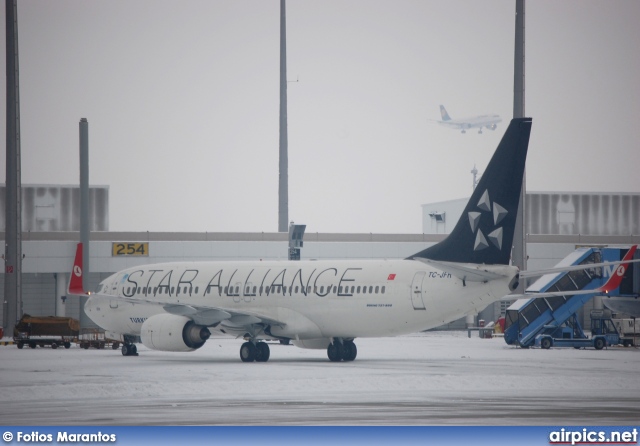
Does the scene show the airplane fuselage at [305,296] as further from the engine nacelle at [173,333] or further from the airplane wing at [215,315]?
the engine nacelle at [173,333]

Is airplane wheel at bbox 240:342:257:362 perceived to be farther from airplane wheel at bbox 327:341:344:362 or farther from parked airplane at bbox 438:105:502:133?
parked airplane at bbox 438:105:502:133

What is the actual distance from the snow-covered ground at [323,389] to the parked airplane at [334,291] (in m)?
1.27

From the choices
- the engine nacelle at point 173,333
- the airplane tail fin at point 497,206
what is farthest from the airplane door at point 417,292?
the engine nacelle at point 173,333

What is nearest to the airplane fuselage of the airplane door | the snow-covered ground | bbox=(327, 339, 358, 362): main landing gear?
the airplane door

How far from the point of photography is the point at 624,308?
193ft

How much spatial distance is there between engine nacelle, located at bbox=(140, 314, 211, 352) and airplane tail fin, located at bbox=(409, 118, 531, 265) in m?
10.5

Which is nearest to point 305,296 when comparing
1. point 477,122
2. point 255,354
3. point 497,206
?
point 255,354

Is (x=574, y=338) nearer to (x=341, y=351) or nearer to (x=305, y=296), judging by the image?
(x=341, y=351)

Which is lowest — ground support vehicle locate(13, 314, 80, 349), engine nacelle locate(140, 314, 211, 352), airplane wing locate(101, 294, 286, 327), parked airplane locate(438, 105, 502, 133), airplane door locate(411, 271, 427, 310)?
ground support vehicle locate(13, 314, 80, 349)

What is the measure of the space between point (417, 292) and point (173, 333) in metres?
9.41

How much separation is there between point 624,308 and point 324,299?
77.6ft

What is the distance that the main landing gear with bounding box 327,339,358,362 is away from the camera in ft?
139

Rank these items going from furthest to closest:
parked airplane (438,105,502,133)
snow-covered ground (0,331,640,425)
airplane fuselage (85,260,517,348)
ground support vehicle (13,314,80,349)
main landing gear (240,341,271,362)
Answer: parked airplane (438,105,502,133), ground support vehicle (13,314,80,349), main landing gear (240,341,271,362), airplane fuselage (85,260,517,348), snow-covered ground (0,331,640,425)

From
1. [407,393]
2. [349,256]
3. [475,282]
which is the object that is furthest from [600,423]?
[349,256]
